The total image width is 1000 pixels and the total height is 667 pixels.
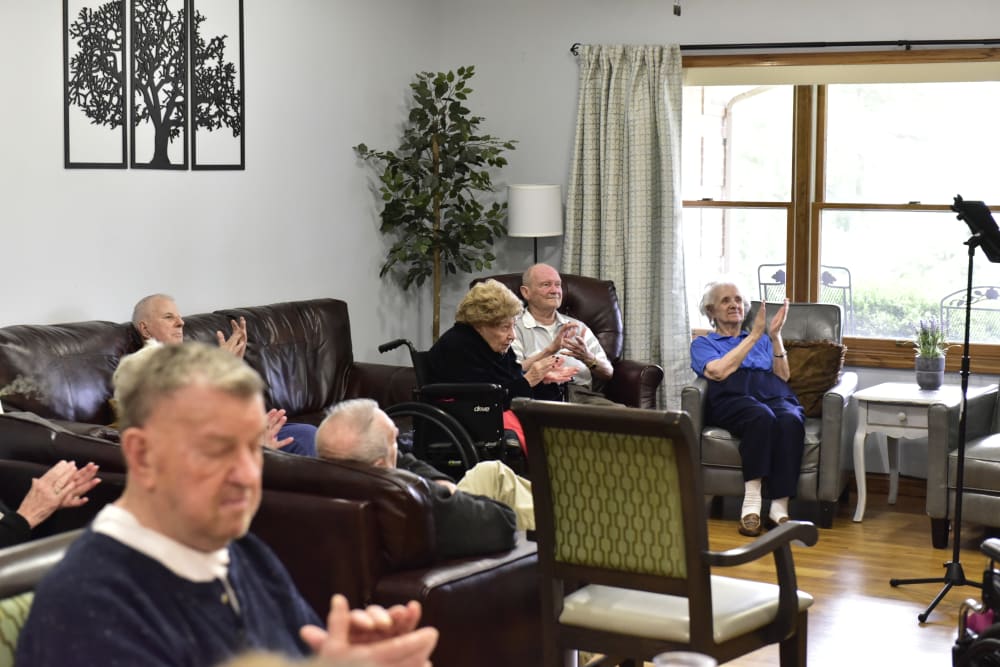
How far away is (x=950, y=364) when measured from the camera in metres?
6.53

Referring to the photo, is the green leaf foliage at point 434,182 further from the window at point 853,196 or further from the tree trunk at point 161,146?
the tree trunk at point 161,146

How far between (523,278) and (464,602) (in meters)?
3.23

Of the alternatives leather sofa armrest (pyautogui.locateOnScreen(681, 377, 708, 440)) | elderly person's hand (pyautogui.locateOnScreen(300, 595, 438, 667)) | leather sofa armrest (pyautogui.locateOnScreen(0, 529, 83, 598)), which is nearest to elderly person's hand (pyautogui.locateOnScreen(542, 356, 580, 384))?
leather sofa armrest (pyautogui.locateOnScreen(681, 377, 708, 440))

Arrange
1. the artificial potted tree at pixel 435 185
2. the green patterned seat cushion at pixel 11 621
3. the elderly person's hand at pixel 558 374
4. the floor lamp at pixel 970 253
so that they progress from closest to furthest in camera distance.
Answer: the green patterned seat cushion at pixel 11 621
the floor lamp at pixel 970 253
the elderly person's hand at pixel 558 374
the artificial potted tree at pixel 435 185

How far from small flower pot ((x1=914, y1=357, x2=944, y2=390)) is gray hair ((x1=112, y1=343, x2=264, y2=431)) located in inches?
197

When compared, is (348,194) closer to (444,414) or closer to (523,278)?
(523,278)

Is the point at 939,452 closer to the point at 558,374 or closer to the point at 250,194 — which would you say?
the point at 558,374

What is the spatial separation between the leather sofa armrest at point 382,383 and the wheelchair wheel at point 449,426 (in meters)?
1.16

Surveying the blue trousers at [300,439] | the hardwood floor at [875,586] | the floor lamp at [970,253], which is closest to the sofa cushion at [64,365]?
the blue trousers at [300,439]

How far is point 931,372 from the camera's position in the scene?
6055 millimetres

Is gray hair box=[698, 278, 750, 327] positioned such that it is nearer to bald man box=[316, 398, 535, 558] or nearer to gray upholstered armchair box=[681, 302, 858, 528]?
gray upholstered armchair box=[681, 302, 858, 528]

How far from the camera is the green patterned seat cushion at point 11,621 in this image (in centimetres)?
172

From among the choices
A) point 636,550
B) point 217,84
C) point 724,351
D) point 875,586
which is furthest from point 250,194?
point 636,550

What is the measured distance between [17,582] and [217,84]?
4.27 m
